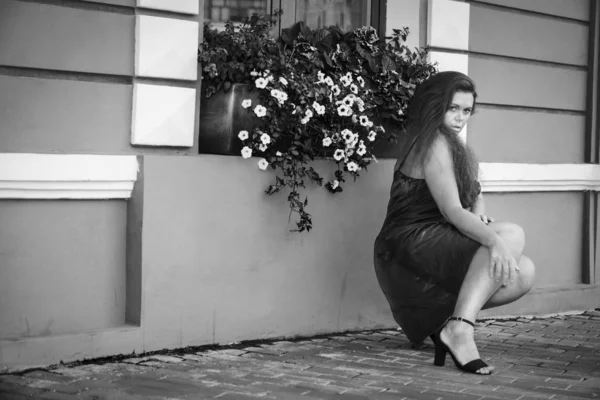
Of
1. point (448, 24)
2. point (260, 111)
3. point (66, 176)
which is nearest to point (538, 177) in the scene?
point (448, 24)

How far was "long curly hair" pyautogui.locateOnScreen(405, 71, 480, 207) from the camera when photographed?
518cm

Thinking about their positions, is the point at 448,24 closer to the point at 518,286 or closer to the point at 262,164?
the point at 262,164

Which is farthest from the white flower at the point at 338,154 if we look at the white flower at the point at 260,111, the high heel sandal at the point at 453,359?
the high heel sandal at the point at 453,359

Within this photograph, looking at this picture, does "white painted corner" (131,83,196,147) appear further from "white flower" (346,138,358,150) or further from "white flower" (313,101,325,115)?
"white flower" (346,138,358,150)

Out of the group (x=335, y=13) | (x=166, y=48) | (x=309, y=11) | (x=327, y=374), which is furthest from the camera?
(x=335, y=13)

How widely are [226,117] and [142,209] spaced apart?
2.60 ft

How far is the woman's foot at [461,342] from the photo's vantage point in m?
4.87

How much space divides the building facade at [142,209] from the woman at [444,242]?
69 centimetres

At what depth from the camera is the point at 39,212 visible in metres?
4.88

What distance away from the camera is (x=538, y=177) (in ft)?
24.0

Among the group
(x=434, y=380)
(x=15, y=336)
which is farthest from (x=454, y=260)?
(x=15, y=336)

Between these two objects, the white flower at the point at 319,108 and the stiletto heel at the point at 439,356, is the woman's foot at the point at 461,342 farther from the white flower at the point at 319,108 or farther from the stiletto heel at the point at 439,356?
the white flower at the point at 319,108

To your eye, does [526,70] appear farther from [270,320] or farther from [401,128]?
[270,320]

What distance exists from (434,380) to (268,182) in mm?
1622
